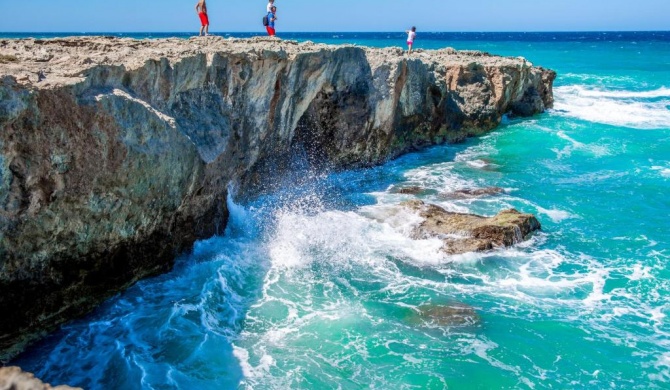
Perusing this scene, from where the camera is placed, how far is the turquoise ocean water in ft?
31.6

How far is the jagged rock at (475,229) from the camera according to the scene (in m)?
14.3

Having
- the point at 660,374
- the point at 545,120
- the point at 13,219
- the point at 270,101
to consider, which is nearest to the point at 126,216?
the point at 13,219

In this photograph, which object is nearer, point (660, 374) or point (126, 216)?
point (660, 374)

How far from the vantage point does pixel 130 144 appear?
35.5 feet

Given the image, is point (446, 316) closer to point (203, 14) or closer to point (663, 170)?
point (203, 14)

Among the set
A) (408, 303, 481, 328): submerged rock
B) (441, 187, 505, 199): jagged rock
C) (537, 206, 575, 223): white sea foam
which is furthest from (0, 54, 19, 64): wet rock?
(537, 206, 575, 223): white sea foam

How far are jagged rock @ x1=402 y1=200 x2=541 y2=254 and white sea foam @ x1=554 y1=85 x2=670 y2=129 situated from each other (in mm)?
19988

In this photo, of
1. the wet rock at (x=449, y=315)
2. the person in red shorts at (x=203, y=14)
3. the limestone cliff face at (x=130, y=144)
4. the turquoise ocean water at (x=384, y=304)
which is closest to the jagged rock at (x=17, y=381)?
the turquoise ocean water at (x=384, y=304)

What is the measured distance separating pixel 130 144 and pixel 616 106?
35029 millimetres

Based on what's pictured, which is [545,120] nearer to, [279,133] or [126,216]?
[279,133]

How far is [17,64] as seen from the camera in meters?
9.99

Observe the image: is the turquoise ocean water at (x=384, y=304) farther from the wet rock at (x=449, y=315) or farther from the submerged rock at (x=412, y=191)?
the submerged rock at (x=412, y=191)

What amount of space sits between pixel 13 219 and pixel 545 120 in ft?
95.3

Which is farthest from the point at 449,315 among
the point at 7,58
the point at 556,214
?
the point at 7,58
